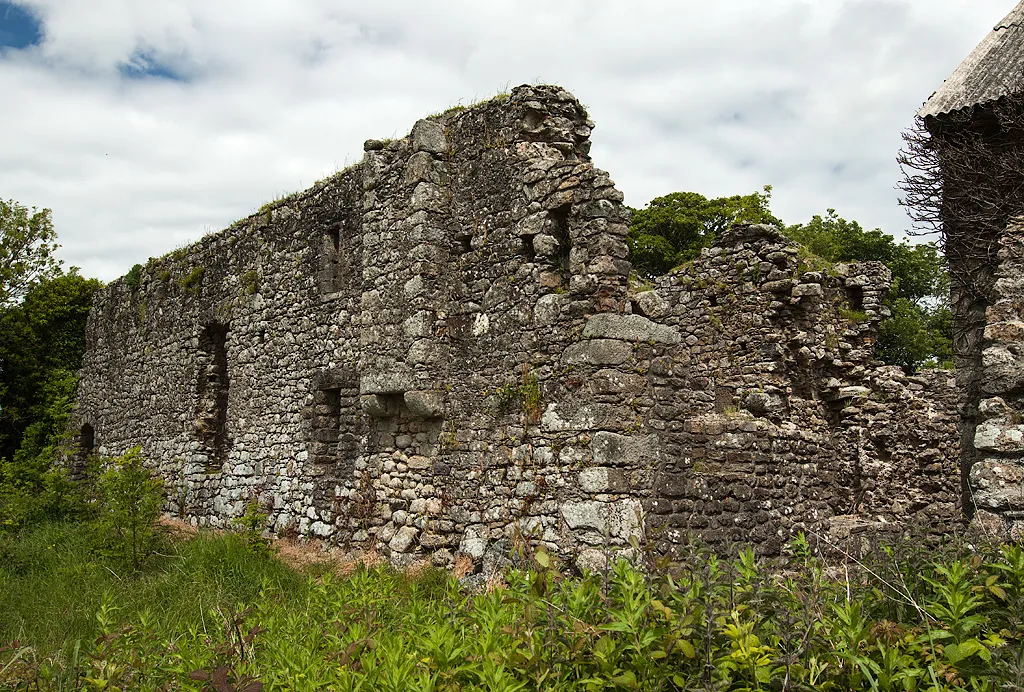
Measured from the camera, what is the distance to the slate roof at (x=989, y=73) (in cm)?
490

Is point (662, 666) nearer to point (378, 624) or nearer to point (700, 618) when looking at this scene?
point (700, 618)

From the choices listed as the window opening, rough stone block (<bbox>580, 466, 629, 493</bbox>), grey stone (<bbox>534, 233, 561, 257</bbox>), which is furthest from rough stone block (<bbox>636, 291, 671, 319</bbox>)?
the window opening

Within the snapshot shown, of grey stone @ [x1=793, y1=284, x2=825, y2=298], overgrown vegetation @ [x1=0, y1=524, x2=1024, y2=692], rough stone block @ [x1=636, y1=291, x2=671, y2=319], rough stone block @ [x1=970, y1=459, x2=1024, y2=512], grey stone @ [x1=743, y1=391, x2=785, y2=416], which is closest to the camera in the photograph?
overgrown vegetation @ [x1=0, y1=524, x2=1024, y2=692]

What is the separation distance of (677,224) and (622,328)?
68.9ft

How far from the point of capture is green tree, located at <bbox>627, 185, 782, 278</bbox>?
1040 inches

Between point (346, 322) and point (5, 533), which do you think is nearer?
point (346, 322)

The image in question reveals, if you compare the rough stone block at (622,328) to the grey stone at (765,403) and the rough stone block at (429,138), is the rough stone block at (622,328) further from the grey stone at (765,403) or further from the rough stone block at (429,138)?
the rough stone block at (429,138)

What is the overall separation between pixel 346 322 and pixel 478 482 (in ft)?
10.2

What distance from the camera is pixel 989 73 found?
16.6 ft

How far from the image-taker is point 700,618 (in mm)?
2799

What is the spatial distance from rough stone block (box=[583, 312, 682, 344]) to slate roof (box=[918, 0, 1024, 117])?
105 inches

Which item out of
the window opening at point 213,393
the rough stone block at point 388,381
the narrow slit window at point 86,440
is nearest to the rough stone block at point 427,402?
the rough stone block at point 388,381

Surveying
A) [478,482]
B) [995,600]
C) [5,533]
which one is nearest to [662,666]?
[995,600]

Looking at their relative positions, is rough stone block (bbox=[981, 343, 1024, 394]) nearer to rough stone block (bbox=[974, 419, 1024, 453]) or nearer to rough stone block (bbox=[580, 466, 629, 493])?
rough stone block (bbox=[974, 419, 1024, 453])
